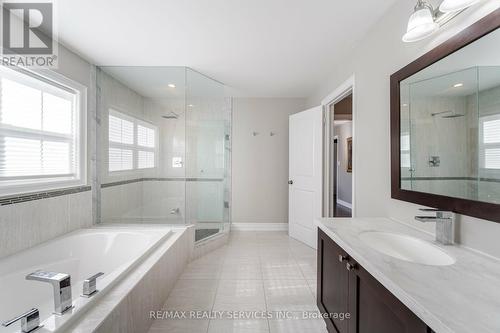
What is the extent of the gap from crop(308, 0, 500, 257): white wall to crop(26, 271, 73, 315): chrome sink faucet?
1.99 m

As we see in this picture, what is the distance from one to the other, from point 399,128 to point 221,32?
5.58 ft

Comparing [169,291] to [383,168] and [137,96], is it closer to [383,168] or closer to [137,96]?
[383,168]

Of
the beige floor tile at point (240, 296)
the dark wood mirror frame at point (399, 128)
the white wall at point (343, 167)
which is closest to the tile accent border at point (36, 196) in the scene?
the beige floor tile at point (240, 296)

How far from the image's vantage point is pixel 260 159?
12.9 ft

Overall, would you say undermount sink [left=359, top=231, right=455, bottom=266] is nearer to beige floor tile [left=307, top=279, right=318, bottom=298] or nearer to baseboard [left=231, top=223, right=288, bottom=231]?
beige floor tile [left=307, top=279, right=318, bottom=298]

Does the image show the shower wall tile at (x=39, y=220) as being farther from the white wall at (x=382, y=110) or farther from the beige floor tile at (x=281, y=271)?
the white wall at (x=382, y=110)

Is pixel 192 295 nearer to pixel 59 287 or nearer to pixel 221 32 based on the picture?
pixel 59 287

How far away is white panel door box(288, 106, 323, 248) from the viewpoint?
10.0 ft

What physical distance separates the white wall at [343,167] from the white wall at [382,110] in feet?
12.7

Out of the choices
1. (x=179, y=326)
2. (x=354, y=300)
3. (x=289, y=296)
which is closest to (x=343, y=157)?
(x=289, y=296)

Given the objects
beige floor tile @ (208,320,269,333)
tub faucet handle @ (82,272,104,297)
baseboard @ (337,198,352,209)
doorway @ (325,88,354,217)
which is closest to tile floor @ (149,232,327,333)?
beige floor tile @ (208,320,269,333)

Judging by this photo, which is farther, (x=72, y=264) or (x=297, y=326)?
(x=72, y=264)

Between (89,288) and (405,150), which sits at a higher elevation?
(405,150)

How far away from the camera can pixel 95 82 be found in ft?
8.57
